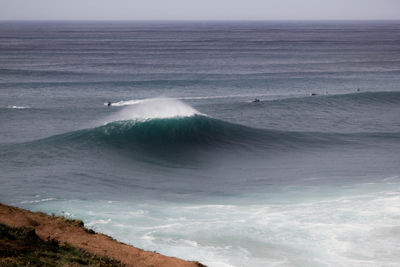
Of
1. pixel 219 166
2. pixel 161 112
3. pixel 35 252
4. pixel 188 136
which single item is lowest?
pixel 35 252

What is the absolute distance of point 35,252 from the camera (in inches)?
387

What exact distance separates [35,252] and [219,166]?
47.8 ft

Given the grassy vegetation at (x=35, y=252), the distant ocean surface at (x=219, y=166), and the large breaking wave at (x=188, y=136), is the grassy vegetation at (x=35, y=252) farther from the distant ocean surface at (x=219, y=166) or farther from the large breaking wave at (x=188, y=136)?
the large breaking wave at (x=188, y=136)

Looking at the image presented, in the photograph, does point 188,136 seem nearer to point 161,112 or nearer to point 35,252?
point 161,112

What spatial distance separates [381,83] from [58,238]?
46630mm

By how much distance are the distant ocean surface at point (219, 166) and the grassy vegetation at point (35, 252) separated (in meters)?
3.68

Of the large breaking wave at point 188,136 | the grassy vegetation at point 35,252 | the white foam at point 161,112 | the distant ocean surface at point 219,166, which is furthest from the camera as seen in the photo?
the white foam at point 161,112

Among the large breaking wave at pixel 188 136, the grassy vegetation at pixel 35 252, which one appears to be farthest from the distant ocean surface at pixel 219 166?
the grassy vegetation at pixel 35 252

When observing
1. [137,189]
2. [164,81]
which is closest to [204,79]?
[164,81]

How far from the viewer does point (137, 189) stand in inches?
791

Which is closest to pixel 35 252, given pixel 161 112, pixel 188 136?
pixel 188 136

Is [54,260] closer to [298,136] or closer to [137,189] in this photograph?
[137,189]

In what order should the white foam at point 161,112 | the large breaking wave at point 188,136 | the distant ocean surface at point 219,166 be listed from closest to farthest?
the distant ocean surface at point 219,166
the large breaking wave at point 188,136
the white foam at point 161,112

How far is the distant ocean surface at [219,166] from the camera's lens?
1451cm
